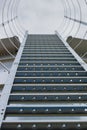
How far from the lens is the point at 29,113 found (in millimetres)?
4844

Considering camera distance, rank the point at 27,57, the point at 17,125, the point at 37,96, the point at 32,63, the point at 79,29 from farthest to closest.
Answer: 1. the point at 79,29
2. the point at 27,57
3. the point at 32,63
4. the point at 37,96
5. the point at 17,125

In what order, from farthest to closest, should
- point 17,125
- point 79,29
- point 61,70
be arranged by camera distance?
1. point 79,29
2. point 61,70
3. point 17,125

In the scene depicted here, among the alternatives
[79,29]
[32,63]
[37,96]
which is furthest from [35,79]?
[79,29]

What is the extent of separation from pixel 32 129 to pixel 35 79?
7.01 ft

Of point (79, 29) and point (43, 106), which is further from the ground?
point (79, 29)

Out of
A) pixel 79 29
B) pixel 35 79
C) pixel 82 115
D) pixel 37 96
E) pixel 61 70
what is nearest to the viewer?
pixel 82 115

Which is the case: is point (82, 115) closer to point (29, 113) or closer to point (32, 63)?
point (29, 113)

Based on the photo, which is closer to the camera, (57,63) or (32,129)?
(32,129)

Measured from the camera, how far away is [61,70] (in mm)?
7340

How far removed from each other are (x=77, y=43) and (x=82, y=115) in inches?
422

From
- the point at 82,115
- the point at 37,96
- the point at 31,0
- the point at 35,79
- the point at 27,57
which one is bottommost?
the point at 82,115

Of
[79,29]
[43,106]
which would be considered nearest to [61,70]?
[43,106]

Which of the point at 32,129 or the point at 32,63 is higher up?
the point at 32,63

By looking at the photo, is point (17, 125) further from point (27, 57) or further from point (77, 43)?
point (77, 43)
